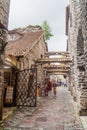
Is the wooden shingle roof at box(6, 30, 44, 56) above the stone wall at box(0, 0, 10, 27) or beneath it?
above

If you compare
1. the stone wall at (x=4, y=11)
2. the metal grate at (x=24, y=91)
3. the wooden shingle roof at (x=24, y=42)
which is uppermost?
the wooden shingle roof at (x=24, y=42)

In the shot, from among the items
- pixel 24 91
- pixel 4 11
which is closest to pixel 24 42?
pixel 24 91

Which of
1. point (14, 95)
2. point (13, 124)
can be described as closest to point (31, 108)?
point (14, 95)

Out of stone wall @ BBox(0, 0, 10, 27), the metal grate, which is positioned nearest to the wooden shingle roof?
the metal grate

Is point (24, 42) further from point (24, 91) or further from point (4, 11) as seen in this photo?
point (4, 11)

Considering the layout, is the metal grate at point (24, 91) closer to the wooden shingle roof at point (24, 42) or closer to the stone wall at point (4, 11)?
the wooden shingle roof at point (24, 42)

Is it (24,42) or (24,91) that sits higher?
(24,42)

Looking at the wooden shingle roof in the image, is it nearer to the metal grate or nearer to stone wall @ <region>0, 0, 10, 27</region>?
the metal grate

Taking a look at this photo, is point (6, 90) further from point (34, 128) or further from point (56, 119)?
point (34, 128)

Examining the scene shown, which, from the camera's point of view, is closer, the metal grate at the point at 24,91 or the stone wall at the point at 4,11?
the stone wall at the point at 4,11

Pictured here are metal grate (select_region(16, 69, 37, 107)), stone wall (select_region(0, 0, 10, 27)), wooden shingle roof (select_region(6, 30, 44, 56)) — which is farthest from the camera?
wooden shingle roof (select_region(6, 30, 44, 56))

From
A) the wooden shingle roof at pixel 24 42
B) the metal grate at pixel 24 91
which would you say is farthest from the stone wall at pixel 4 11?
the wooden shingle roof at pixel 24 42

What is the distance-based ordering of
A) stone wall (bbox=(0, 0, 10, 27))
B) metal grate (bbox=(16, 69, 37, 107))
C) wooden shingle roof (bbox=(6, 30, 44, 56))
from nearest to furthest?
stone wall (bbox=(0, 0, 10, 27))
metal grate (bbox=(16, 69, 37, 107))
wooden shingle roof (bbox=(6, 30, 44, 56))

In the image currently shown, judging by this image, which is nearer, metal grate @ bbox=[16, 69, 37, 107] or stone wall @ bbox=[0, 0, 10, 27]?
stone wall @ bbox=[0, 0, 10, 27]
